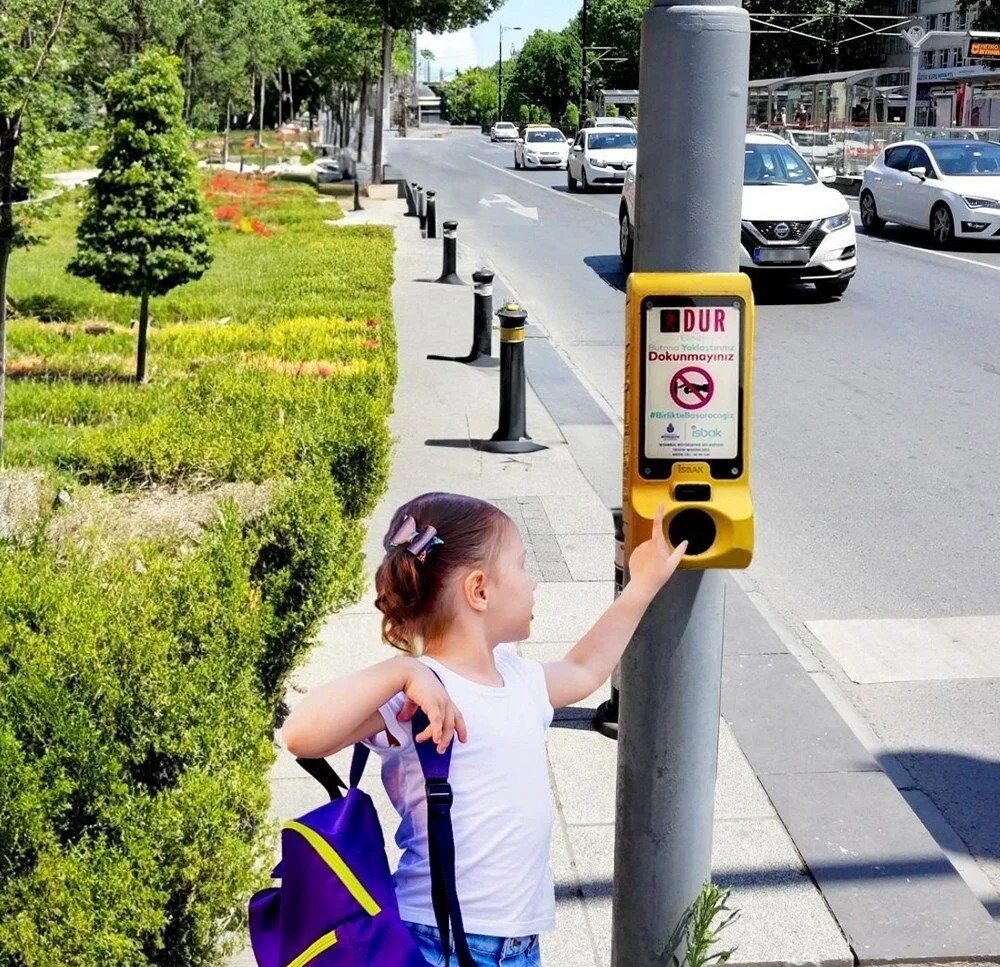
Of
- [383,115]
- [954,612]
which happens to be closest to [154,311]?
[954,612]

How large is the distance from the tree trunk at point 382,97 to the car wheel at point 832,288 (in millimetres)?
22527

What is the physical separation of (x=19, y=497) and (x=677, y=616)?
5.56 meters

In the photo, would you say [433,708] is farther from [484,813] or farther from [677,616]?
[677,616]

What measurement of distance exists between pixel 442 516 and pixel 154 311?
15060 mm

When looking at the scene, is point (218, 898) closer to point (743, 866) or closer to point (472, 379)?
point (743, 866)

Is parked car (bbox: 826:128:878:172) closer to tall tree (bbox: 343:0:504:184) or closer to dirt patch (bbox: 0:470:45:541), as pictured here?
tall tree (bbox: 343:0:504:184)

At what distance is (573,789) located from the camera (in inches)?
198

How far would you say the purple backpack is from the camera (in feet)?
7.06

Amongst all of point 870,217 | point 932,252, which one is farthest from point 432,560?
point 870,217

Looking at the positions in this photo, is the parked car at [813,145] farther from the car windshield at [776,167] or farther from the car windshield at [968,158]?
the car windshield at [776,167]

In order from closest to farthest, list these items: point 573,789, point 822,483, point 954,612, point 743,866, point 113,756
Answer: point 113,756 → point 743,866 → point 573,789 → point 954,612 → point 822,483

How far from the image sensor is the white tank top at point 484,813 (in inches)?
93.5

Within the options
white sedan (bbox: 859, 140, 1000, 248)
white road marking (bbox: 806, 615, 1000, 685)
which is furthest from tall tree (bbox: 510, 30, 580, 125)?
white road marking (bbox: 806, 615, 1000, 685)

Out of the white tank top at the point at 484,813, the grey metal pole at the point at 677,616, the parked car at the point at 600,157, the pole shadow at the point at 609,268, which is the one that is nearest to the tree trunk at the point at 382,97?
the parked car at the point at 600,157
